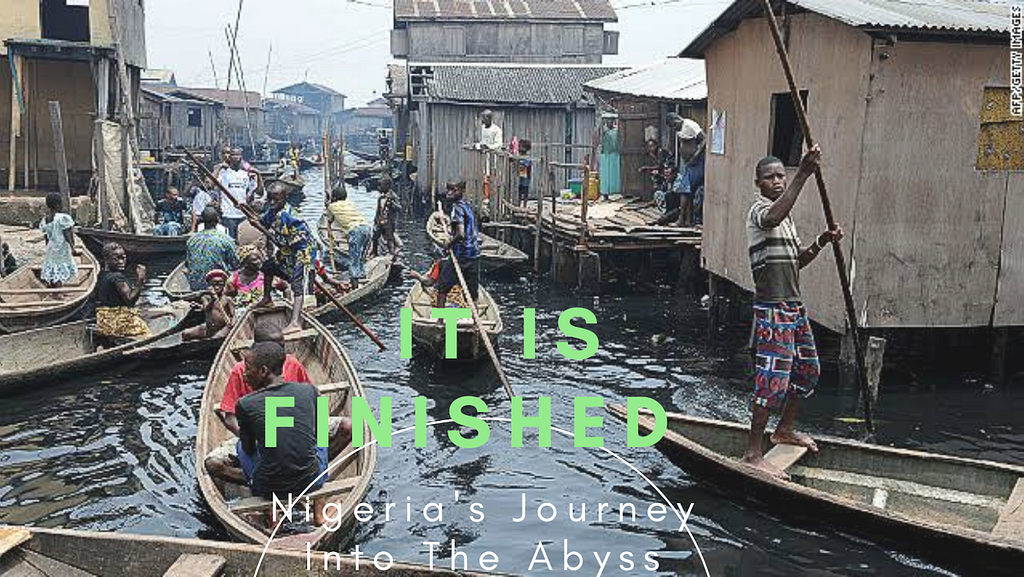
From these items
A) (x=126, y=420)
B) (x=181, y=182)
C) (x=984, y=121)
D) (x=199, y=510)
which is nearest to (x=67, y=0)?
(x=181, y=182)

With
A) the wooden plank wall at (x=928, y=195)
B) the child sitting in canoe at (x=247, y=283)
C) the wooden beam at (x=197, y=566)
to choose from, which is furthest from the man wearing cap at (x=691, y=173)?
the wooden beam at (x=197, y=566)

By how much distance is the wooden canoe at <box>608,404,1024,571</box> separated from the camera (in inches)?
239

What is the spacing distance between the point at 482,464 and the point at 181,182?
2293 cm

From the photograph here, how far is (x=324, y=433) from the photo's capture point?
647 centimetres

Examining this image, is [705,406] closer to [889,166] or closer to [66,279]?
[889,166]

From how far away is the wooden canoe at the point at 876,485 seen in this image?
20.0 ft

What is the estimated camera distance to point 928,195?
944 cm

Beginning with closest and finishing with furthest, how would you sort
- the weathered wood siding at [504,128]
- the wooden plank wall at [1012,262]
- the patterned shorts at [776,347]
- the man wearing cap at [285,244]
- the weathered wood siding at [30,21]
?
the patterned shorts at [776,347] < the wooden plank wall at [1012,262] < the man wearing cap at [285,244] < the weathered wood siding at [30,21] < the weathered wood siding at [504,128]

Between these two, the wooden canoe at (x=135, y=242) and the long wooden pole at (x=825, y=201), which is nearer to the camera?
the long wooden pole at (x=825, y=201)

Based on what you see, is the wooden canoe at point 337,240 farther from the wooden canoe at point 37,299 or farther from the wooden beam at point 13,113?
the wooden beam at point 13,113

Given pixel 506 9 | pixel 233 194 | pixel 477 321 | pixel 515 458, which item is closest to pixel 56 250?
pixel 233 194

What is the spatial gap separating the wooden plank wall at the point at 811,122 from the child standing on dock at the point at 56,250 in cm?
818

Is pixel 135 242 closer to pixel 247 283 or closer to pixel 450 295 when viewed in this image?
pixel 247 283

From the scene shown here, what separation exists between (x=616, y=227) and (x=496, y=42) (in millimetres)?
19341
